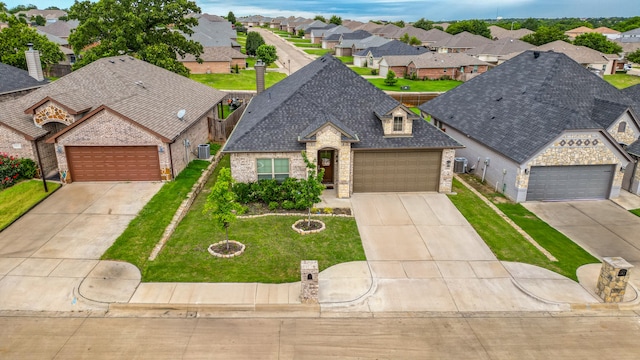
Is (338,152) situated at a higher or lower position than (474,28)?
lower

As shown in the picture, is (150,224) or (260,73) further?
(260,73)

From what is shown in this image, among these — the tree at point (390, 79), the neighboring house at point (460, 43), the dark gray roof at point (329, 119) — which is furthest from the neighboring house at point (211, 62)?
the neighboring house at point (460, 43)

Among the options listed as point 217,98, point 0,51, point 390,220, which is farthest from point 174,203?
point 0,51

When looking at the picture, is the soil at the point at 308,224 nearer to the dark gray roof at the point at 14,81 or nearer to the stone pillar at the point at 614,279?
the stone pillar at the point at 614,279

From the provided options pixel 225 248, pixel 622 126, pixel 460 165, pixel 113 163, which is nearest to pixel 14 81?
pixel 113 163

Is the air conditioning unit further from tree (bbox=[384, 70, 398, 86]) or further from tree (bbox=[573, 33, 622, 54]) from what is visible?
tree (bbox=[573, 33, 622, 54])

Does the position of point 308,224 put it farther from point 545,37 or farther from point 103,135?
point 545,37
